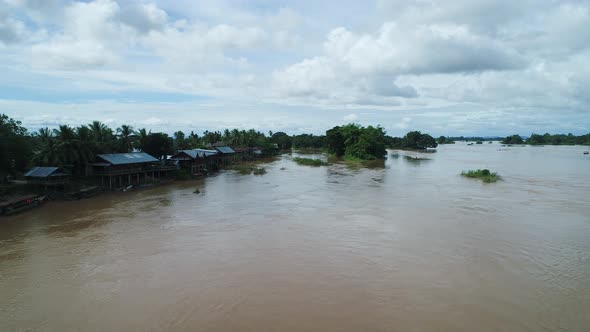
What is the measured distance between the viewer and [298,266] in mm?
11289

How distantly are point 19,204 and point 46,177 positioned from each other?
3.32m

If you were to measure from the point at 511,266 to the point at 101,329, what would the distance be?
12.7 m

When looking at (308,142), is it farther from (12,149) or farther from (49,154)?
(12,149)

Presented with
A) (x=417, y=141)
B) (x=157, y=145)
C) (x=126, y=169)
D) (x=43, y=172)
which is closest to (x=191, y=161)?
(x=157, y=145)

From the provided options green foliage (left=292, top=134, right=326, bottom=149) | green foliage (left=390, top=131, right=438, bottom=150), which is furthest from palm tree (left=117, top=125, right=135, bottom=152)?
green foliage (left=390, top=131, right=438, bottom=150)

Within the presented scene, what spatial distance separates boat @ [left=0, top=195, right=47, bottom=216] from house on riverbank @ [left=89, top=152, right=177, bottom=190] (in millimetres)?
4587

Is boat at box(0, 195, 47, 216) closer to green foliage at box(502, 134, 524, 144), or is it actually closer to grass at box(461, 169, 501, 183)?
grass at box(461, 169, 501, 183)

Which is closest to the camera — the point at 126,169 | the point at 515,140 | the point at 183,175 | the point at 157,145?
the point at 126,169

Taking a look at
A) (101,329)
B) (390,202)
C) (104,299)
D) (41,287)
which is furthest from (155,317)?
(390,202)

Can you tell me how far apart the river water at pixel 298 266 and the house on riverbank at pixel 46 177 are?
1967 mm

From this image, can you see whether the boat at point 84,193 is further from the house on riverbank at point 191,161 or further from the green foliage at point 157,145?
the house on riverbank at point 191,161

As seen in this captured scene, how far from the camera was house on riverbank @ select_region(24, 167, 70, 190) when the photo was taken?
21344 mm

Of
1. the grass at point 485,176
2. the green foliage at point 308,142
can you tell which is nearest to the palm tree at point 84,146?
the grass at point 485,176

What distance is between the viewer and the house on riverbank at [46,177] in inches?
840
